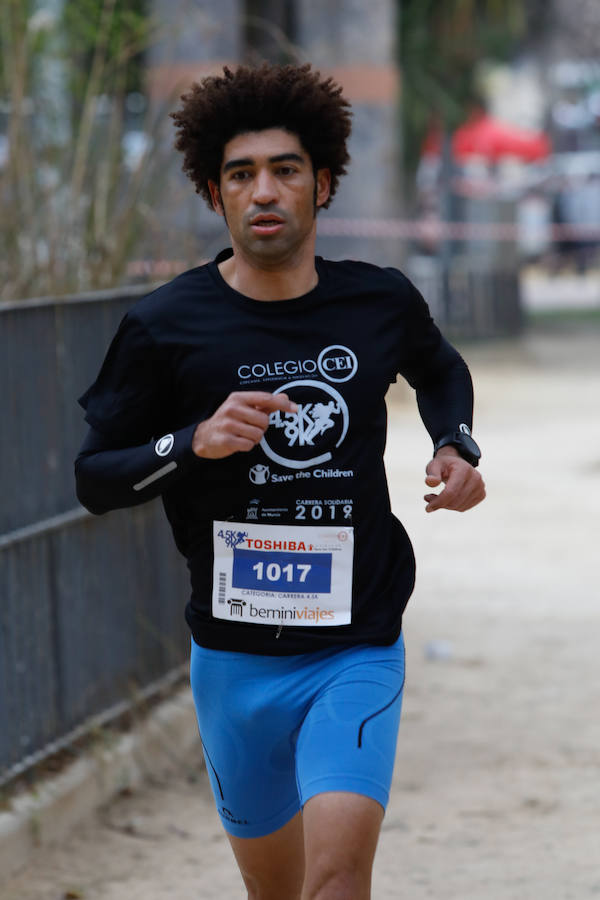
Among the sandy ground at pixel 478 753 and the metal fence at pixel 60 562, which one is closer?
the sandy ground at pixel 478 753

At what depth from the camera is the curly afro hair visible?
3119mm

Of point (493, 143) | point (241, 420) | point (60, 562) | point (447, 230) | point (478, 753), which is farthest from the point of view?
point (493, 143)

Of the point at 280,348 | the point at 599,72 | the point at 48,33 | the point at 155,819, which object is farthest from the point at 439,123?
the point at 280,348

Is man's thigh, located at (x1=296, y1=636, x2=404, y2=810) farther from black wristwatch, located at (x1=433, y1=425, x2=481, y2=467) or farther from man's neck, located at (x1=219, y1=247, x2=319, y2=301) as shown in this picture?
man's neck, located at (x1=219, y1=247, x2=319, y2=301)

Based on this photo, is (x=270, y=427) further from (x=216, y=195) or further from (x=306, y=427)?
(x=216, y=195)

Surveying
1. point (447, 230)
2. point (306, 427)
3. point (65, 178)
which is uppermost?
point (65, 178)

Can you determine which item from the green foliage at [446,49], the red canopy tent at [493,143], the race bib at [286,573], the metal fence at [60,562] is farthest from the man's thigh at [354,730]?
the red canopy tent at [493,143]

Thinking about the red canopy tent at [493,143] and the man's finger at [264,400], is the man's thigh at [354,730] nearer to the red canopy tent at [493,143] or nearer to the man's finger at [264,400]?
the man's finger at [264,400]

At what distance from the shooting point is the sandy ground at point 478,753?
4.40 m

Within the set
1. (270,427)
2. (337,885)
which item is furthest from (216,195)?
(337,885)

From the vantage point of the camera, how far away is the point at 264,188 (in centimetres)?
300

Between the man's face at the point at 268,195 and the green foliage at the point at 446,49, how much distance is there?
16.8 meters

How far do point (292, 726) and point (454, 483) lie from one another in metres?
0.59

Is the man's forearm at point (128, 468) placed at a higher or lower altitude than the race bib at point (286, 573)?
higher
